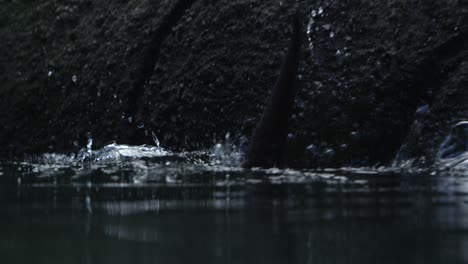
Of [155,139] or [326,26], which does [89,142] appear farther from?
[326,26]

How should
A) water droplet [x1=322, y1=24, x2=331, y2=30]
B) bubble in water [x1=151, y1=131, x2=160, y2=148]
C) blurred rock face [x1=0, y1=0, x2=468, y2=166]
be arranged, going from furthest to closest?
bubble in water [x1=151, y1=131, x2=160, y2=148], water droplet [x1=322, y1=24, x2=331, y2=30], blurred rock face [x1=0, y1=0, x2=468, y2=166]

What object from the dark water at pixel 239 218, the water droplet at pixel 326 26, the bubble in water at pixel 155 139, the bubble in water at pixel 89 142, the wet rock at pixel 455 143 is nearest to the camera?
the dark water at pixel 239 218

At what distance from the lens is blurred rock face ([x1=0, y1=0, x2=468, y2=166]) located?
14.8 feet

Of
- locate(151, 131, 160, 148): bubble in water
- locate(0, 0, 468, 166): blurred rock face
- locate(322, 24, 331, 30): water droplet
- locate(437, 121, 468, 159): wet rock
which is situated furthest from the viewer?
locate(151, 131, 160, 148): bubble in water

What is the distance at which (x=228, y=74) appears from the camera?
5176 mm

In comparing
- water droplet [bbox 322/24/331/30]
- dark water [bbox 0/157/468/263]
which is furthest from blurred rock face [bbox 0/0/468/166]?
dark water [bbox 0/157/468/263]

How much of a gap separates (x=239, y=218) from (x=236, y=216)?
5cm

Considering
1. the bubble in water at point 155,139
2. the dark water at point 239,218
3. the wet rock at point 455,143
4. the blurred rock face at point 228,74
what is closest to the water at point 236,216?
the dark water at point 239,218

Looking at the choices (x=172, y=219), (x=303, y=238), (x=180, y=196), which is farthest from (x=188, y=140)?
(x=303, y=238)

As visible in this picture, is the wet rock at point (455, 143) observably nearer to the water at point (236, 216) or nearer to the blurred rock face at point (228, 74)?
the blurred rock face at point (228, 74)

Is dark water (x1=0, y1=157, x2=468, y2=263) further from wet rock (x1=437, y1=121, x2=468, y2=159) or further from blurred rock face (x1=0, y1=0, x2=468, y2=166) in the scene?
blurred rock face (x1=0, y1=0, x2=468, y2=166)

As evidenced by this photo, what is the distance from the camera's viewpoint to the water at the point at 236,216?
1793 mm

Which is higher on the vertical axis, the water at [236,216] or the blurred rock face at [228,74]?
the blurred rock face at [228,74]

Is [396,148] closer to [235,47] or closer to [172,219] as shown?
[235,47]
